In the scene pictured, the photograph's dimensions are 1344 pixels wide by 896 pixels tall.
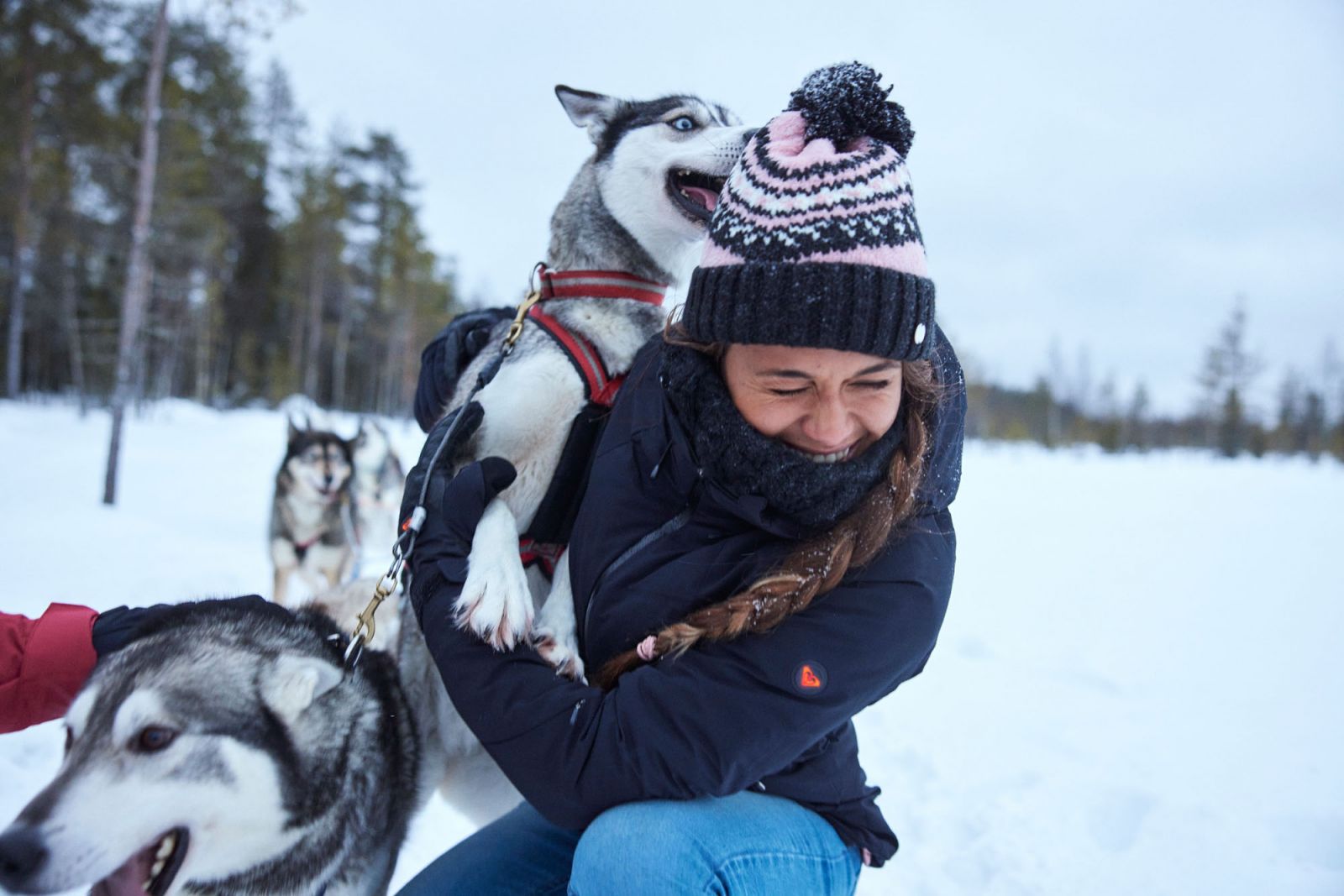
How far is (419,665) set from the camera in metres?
2.01

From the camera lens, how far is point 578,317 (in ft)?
6.95

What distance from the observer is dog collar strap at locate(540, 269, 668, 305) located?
2178 mm

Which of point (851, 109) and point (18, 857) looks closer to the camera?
point (18, 857)

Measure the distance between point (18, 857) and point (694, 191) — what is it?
80.2 inches

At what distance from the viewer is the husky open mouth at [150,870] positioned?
49.8 inches

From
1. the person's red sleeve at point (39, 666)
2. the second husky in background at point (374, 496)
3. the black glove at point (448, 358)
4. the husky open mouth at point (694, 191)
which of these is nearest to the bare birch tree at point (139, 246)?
the second husky in background at point (374, 496)

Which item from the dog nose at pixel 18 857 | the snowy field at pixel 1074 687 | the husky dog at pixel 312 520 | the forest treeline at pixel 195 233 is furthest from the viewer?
the forest treeline at pixel 195 233

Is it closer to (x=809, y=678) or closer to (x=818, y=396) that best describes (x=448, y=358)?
(x=818, y=396)

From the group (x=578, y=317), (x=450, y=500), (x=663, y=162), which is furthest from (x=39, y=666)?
(x=663, y=162)

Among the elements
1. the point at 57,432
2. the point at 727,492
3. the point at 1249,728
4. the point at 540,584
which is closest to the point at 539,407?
the point at 540,584

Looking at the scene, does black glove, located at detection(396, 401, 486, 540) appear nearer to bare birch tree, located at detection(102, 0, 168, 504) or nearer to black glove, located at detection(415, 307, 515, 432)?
black glove, located at detection(415, 307, 515, 432)

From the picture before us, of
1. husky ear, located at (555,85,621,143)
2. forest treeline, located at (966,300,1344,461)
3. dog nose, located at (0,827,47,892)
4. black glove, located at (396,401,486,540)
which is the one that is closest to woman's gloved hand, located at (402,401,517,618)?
black glove, located at (396,401,486,540)

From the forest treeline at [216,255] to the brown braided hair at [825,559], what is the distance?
10.3 metres

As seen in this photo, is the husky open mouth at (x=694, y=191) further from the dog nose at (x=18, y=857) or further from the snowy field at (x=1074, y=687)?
the dog nose at (x=18, y=857)
